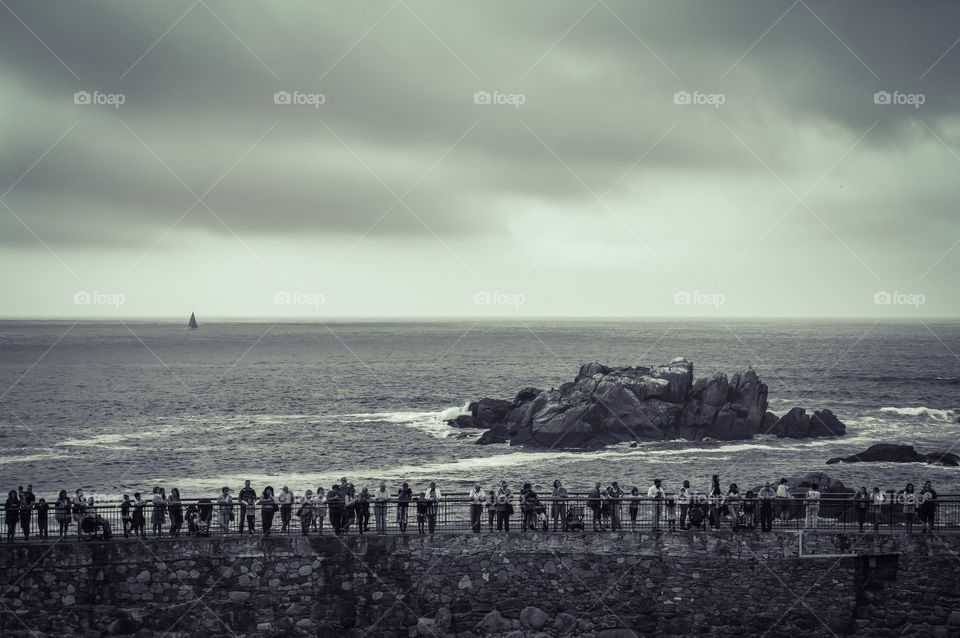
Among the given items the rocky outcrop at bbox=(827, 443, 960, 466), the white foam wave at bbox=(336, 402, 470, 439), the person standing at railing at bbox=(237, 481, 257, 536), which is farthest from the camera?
the white foam wave at bbox=(336, 402, 470, 439)

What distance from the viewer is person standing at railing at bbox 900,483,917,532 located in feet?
81.7

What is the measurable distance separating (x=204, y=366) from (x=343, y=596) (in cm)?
13078

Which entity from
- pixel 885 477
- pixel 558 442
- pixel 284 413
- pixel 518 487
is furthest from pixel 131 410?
pixel 885 477

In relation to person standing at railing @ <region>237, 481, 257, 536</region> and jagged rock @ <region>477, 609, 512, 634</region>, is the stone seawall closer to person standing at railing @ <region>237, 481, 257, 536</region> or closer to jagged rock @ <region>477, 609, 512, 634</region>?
jagged rock @ <region>477, 609, 512, 634</region>

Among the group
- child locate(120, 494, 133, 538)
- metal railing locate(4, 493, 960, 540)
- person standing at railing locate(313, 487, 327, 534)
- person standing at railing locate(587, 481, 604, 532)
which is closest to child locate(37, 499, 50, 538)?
metal railing locate(4, 493, 960, 540)

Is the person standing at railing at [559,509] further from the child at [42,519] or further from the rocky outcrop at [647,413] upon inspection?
the rocky outcrop at [647,413]

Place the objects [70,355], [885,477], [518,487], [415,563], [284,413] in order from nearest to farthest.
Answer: [415,563], [518,487], [885,477], [284,413], [70,355]

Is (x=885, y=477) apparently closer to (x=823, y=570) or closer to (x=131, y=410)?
(x=823, y=570)

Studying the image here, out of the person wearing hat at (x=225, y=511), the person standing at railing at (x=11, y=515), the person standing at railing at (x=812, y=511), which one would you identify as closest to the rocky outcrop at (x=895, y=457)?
the person standing at railing at (x=812, y=511)

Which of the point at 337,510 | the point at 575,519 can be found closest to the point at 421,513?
the point at 337,510

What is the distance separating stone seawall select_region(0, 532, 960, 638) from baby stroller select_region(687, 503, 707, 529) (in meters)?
0.99

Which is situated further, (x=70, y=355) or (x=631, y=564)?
(x=70, y=355)

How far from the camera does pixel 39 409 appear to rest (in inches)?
3376

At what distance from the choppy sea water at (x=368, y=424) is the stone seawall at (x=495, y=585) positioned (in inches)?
875
